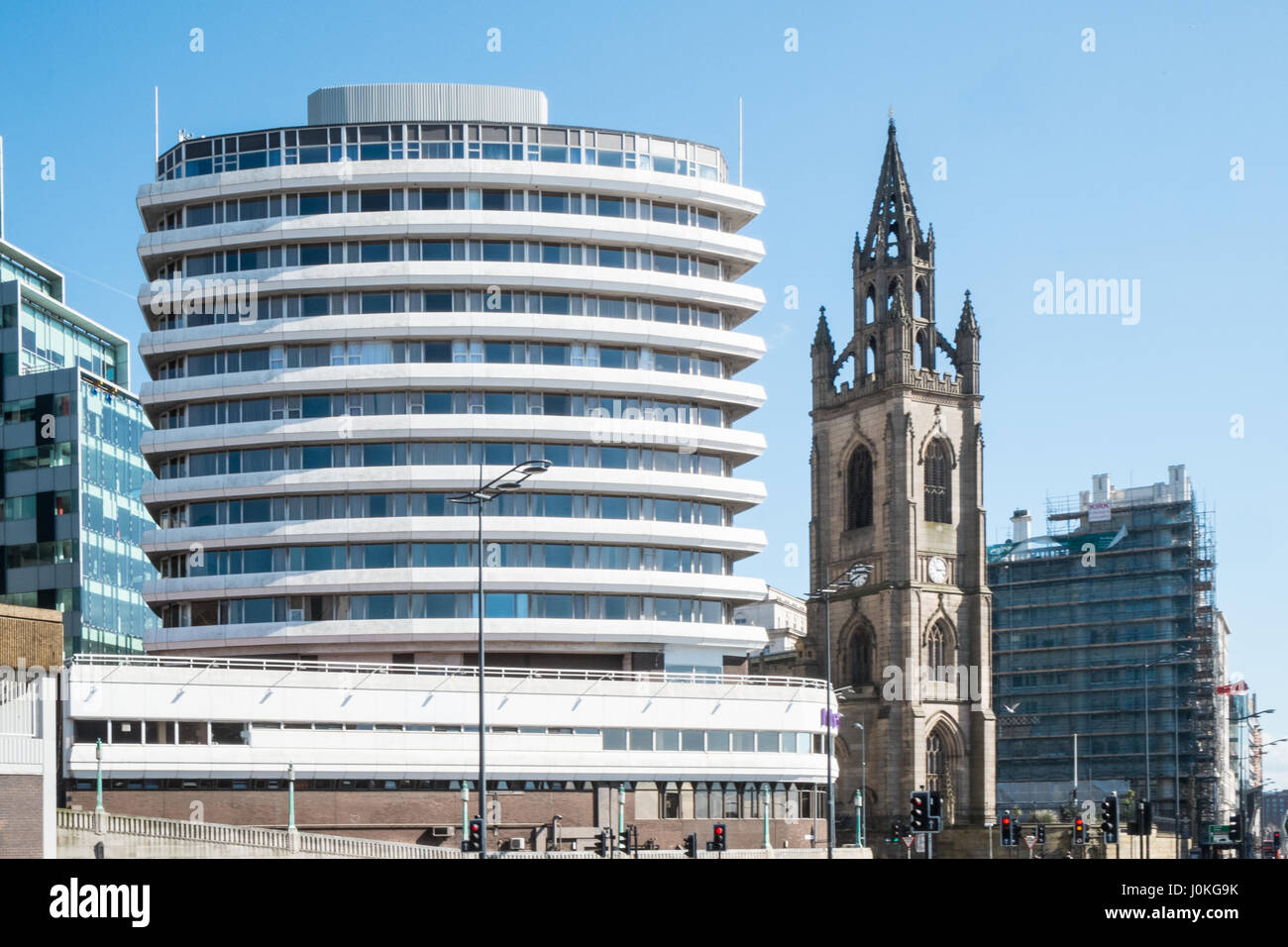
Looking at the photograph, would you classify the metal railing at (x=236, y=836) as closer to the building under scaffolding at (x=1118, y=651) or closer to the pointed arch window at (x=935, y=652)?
the pointed arch window at (x=935, y=652)

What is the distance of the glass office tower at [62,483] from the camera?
10062 centimetres

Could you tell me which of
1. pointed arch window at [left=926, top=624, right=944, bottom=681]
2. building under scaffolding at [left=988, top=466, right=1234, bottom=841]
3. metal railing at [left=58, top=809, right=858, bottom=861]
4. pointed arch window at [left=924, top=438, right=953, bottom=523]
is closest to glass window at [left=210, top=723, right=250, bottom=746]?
metal railing at [left=58, top=809, right=858, bottom=861]

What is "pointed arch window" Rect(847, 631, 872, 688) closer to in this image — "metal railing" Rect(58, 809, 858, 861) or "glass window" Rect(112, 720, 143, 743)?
"metal railing" Rect(58, 809, 858, 861)

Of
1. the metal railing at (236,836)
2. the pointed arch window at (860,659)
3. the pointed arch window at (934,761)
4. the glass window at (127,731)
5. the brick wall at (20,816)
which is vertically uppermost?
the pointed arch window at (860,659)

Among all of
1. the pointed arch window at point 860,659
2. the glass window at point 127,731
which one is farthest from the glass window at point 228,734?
the pointed arch window at point 860,659

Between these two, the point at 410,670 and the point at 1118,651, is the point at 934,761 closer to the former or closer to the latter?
the point at 1118,651

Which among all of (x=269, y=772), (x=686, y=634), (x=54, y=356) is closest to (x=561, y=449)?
(x=686, y=634)

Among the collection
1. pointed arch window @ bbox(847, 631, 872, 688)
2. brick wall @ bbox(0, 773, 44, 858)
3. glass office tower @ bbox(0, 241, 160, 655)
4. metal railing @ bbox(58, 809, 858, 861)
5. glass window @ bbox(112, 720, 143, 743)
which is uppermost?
glass office tower @ bbox(0, 241, 160, 655)

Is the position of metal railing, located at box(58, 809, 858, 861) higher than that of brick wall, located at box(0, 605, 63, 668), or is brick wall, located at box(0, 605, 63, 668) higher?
brick wall, located at box(0, 605, 63, 668)

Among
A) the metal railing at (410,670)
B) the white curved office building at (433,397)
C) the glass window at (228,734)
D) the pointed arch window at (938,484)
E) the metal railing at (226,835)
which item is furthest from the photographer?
the pointed arch window at (938,484)

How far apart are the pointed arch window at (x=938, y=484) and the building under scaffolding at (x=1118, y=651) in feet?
88.4

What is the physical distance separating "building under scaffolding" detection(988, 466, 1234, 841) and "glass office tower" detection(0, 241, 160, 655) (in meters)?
76.2

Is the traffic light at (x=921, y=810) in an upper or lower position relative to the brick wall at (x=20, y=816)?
lower

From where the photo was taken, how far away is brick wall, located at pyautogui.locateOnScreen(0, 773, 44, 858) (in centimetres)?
4019
